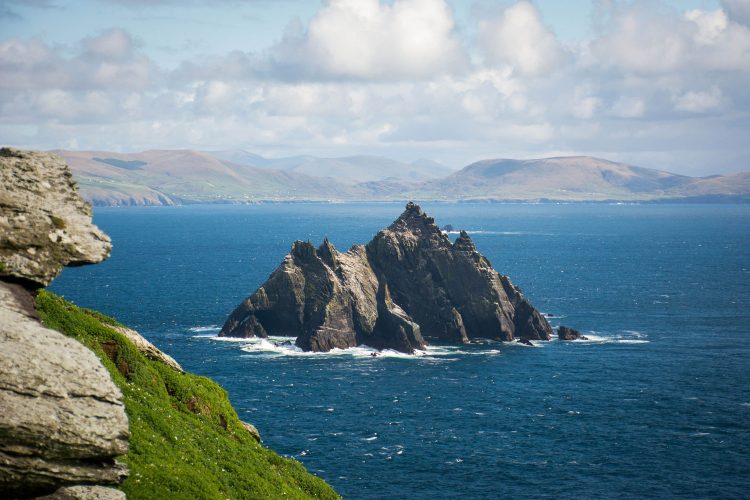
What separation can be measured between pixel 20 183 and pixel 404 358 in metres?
94.1

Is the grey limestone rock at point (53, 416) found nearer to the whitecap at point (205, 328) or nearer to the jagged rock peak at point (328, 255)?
the jagged rock peak at point (328, 255)

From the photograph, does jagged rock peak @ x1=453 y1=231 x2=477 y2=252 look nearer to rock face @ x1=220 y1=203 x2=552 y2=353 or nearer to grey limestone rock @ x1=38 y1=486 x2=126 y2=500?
rock face @ x1=220 y1=203 x2=552 y2=353

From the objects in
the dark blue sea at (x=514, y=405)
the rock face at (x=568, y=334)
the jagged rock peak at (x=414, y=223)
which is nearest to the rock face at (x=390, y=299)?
the jagged rock peak at (x=414, y=223)

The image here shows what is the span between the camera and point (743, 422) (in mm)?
83125

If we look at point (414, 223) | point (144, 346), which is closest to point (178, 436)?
point (144, 346)

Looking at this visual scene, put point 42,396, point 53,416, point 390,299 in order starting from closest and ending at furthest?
point 53,416 → point 42,396 → point 390,299

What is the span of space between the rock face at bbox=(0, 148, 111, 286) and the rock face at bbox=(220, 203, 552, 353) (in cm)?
9456

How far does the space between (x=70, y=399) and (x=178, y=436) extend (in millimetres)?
16089

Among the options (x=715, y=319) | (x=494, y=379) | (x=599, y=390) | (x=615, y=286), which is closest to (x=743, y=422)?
(x=599, y=390)

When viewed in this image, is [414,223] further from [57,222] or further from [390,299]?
[57,222]

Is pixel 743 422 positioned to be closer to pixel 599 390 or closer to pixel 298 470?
pixel 599 390

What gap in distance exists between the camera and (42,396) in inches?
839

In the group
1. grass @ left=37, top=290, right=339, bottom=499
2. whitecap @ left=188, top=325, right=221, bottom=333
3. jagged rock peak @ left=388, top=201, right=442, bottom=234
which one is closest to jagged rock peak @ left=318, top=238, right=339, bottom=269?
jagged rock peak @ left=388, top=201, right=442, bottom=234

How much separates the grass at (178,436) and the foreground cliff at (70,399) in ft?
0.27
